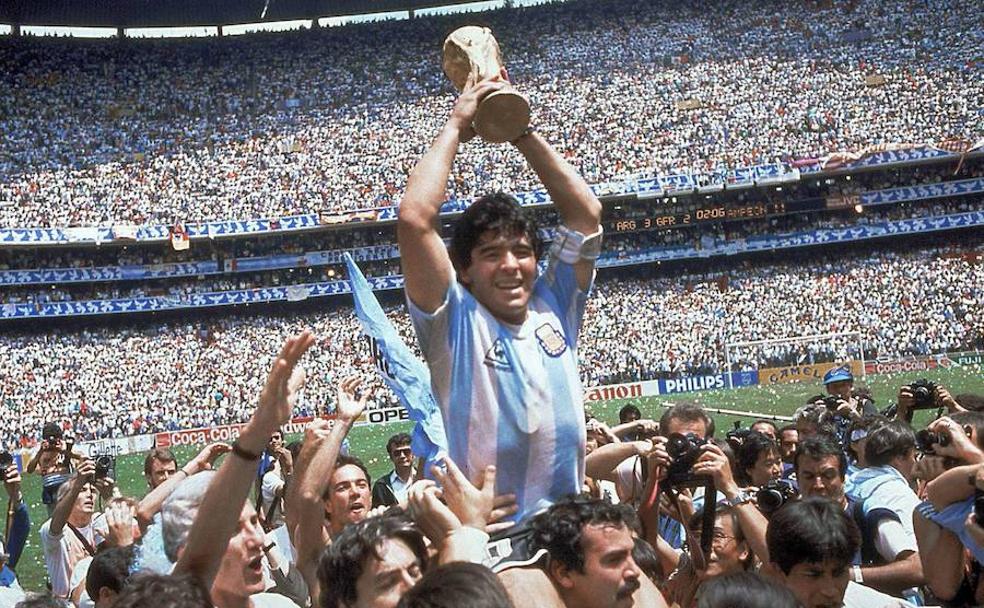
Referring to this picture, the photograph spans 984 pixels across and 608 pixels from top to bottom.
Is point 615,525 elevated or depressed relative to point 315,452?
depressed

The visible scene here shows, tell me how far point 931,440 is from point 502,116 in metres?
2.01

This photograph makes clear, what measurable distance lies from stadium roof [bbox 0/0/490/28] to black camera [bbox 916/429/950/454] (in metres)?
58.3

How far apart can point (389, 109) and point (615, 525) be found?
53.1m

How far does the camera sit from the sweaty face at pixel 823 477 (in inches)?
211

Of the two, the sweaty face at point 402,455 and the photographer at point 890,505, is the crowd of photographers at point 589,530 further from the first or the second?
the sweaty face at point 402,455

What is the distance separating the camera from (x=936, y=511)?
4.17 metres

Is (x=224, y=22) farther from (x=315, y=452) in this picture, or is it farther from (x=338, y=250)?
(x=315, y=452)

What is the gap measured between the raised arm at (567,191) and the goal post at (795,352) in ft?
110

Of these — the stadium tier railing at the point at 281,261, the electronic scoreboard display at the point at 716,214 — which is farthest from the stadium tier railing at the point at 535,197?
the stadium tier railing at the point at 281,261

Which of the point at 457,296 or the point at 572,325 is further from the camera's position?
the point at 572,325

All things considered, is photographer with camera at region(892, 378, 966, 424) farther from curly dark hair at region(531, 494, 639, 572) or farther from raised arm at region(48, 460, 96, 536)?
raised arm at region(48, 460, 96, 536)

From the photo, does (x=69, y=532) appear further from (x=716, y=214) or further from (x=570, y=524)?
(x=716, y=214)

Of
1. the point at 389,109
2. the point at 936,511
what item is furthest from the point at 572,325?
the point at 389,109

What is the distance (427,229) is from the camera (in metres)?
3.43
